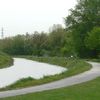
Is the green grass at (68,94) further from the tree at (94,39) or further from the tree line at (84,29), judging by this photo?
the tree line at (84,29)

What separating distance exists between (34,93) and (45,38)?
386 feet

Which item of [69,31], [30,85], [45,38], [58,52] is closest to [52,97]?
[30,85]

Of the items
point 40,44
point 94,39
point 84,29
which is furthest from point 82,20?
point 40,44

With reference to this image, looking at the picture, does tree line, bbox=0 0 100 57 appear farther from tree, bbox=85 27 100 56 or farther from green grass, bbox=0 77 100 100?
green grass, bbox=0 77 100 100

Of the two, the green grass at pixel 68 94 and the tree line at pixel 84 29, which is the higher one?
the tree line at pixel 84 29

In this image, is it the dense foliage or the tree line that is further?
the dense foliage

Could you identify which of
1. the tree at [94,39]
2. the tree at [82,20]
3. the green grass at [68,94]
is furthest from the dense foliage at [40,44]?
the green grass at [68,94]

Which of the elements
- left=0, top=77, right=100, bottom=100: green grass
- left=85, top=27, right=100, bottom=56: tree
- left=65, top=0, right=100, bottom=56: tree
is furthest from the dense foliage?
left=0, top=77, right=100, bottom=100: green grass

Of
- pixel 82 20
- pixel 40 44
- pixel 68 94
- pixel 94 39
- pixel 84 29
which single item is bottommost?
pixel 68 94

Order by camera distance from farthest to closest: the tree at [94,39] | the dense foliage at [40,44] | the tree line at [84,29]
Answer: the dense foliage at [40,44], the tree line at [84,29], the tree at [94,39]

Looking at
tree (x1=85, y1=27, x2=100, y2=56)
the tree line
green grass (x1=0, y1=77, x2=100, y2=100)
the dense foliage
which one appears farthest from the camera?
the dense foliage

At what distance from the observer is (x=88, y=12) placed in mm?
84312

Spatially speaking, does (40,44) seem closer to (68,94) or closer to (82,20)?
(82,20)

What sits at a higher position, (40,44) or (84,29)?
(84,29)
